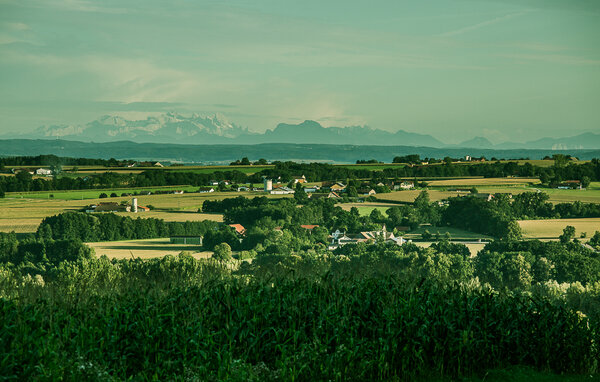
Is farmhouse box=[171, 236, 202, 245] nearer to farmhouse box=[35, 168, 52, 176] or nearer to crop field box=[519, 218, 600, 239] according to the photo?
farmhouse box=[35, 168, 52, 176]

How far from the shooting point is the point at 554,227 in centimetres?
4222

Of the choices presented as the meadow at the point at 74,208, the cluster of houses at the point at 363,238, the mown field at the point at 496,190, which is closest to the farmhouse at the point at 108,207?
the meadow at the point at 74,208

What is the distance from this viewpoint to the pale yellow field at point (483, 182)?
57.7 m

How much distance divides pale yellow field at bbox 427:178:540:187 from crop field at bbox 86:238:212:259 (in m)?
29.3

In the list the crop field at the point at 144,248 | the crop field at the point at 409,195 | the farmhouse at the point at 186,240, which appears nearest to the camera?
the crop field at the point at 144,248

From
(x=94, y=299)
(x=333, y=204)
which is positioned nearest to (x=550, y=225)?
(x=333, y=204)

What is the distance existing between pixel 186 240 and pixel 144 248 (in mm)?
4101

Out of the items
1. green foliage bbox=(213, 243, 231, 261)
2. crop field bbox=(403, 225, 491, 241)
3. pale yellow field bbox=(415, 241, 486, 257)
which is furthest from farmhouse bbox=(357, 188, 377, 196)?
green foliage bbox=(213, 243, 231, 261)

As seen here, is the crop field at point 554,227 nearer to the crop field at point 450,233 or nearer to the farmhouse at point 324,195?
the crop field at point 450,233

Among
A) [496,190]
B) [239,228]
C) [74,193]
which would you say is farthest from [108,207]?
[496,190]

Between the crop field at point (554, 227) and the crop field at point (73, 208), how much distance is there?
23274mm

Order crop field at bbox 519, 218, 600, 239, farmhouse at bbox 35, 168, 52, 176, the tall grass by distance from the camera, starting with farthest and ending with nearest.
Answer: farmhouse at bbox 35, 168, 52, 176 < crop field at bbox 519, 218, 600, 239 < the tall grass

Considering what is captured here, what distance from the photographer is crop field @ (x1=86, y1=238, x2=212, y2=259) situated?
119ft

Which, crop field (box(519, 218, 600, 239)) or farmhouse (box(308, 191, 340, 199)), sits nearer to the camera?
crop field (box(519, 218, 600, 239))
